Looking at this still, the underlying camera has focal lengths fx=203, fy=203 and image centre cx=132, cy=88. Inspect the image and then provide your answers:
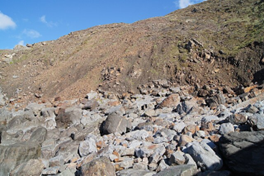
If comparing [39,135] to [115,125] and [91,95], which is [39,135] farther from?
[91,95]

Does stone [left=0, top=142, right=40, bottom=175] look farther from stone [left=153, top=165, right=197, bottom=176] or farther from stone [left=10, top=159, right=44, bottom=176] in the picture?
stone [left=153, top=165, right=197, bottom=176]

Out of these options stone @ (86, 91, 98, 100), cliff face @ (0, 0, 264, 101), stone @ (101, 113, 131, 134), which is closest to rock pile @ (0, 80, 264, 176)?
stone @ (101, 113, 131, 134)

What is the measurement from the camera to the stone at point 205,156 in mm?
5457

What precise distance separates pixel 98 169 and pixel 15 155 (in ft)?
13.9

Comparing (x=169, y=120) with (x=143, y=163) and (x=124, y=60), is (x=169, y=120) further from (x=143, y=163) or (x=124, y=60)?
(x=124, y=60)

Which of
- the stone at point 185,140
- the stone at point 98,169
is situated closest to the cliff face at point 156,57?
the stone at point 185,140

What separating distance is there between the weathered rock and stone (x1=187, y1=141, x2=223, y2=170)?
0.25 m

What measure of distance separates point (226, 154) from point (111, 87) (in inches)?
457

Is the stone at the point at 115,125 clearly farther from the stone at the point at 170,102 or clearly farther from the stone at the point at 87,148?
the stone at the point at 170,102

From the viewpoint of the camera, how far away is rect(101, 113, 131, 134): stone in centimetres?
922

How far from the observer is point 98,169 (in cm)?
→ 557

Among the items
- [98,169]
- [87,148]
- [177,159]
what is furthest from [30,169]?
[177,159]

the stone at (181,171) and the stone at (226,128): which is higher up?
the stone at (226,128)

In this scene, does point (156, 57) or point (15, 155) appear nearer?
point (15, 155)
